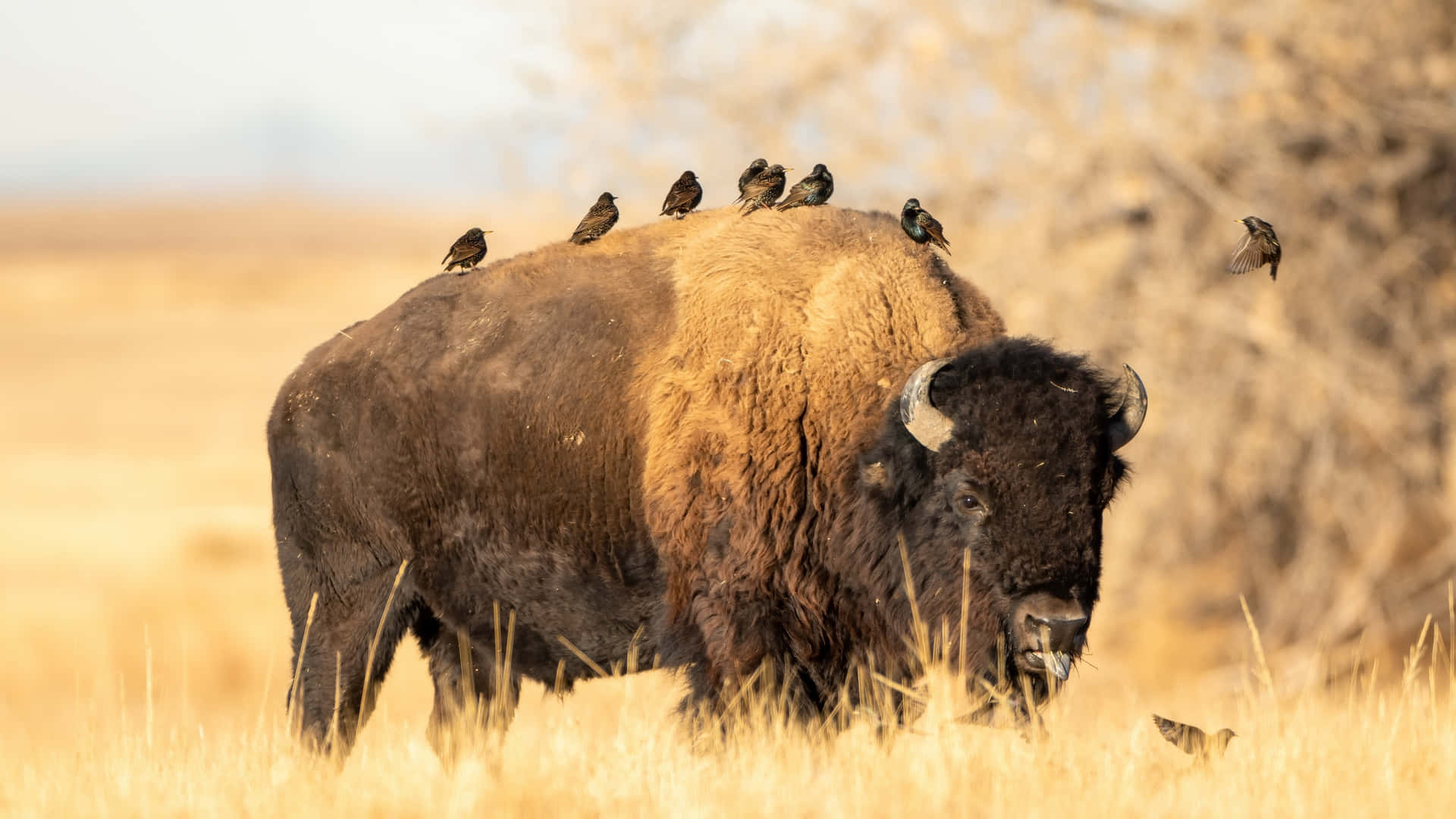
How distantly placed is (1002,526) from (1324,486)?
30.3 ft

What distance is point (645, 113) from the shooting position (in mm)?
12250

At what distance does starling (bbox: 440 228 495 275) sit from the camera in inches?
243

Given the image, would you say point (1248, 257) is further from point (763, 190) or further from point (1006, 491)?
point (1006, 491)

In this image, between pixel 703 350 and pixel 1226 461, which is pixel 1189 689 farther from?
pixel 703 350

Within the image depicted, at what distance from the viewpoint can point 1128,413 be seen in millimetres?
5258

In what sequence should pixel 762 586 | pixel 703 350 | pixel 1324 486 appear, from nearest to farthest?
pixel 762 586, pixel 703 350, pixel 1324 486

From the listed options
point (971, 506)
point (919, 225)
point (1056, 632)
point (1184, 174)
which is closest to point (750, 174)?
point (919, 225)

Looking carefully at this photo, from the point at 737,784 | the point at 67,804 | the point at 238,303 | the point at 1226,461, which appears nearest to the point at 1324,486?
the point at 1226,461

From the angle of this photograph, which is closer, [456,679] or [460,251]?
[460,251]

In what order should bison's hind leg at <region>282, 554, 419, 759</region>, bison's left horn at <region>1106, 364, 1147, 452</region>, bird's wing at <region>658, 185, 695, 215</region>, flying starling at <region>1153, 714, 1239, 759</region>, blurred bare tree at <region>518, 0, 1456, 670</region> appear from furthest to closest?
1. blurred bare tree at <region>518, 0, 1456, 670</region>
2. bird's wing at <region>658, 185, 695, 215</region>
3. bison's hind leg at <region>282, 554, 419, 759</region>
4. bison's left horn at <region>1106, 364, 1147, 452</region>
5. flying starling at <region>1153, 714, 1239, 759</region>

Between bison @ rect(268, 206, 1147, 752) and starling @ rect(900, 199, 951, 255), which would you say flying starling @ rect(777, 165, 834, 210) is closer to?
bison @ rect(268, 206, 1147, 752)

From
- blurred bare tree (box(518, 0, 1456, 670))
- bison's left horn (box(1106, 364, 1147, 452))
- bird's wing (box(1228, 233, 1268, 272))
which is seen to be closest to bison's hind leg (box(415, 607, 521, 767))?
bison's left horn (box(1106, 364, 1147, 452))

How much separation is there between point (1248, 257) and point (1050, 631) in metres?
2.78

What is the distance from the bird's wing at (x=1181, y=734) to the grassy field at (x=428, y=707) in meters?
0.08
